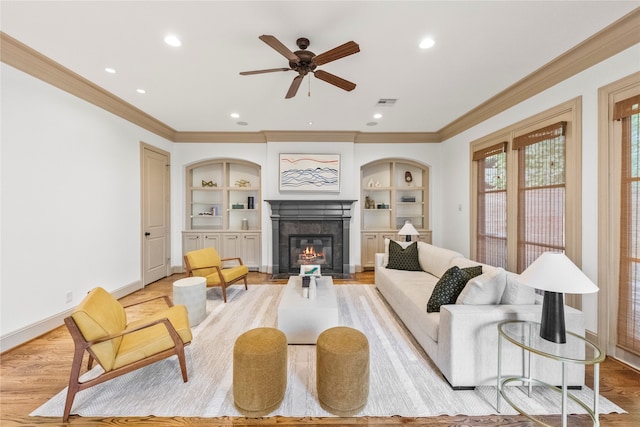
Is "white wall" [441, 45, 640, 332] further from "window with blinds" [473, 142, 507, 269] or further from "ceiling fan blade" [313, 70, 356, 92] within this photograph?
"ceiling fan blade" [313, 70, 356, 92]

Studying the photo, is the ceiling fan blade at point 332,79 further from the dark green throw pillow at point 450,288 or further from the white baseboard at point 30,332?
the white baseboard at point 30,332

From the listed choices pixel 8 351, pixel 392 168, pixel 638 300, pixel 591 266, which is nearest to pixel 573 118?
pixel 591 266

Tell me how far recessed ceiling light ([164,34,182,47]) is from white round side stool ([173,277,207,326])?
251cm

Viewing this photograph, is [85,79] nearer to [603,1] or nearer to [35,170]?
[35,170]

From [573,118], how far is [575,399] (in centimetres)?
258

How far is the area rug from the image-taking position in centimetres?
173

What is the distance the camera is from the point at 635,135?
2143 millimetres

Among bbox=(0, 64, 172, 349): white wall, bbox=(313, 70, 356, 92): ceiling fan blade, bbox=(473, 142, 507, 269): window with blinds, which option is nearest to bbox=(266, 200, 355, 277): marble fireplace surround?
bbox=(473, 142, 507, 269): window with blinds

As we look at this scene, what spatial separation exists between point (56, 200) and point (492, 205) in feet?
19.1

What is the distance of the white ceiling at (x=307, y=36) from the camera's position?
1.97 metres

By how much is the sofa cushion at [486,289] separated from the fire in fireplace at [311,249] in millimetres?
3446

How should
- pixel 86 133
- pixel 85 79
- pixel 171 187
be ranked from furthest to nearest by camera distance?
pixel 171 187 → pixel 86 133 → pixel 85 79

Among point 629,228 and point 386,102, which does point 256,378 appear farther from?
point 386,102

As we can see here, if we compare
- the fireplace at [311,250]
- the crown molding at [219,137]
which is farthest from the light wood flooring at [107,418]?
the crown molding at [219,137]
